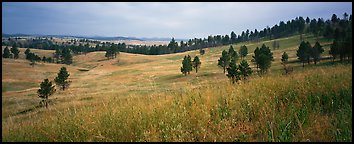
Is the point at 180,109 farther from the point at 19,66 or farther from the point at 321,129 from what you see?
the point at 19,66

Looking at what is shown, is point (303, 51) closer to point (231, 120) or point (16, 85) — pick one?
point (231, 120)

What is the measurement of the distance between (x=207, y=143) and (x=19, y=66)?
98.2 m

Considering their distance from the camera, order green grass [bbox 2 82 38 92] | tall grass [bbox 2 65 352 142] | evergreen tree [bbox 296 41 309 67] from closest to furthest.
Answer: tall grass [bbox 2 65 352 142]
evergreen tree [bbox 296 41 309 67]
green grass [bbox 2 82 38 92]

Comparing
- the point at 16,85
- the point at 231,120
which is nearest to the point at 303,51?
the point at 231,120

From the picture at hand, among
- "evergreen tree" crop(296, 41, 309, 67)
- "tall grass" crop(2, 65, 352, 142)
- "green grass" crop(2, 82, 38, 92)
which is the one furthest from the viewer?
"green grass" crop(2, 82, 38, 92)

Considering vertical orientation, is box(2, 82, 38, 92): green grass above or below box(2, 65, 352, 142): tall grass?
below

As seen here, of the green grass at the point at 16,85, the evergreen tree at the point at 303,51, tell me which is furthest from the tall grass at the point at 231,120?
the green grass at the point at 16,85

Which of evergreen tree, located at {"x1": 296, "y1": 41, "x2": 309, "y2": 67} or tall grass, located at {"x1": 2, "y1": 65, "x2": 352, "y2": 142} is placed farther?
evergreen tree, located at {"x1": 296, "y1": 41, "x2": 309, "y2": 67}

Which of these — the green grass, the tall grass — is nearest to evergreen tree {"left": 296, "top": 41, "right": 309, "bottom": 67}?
the tall grass

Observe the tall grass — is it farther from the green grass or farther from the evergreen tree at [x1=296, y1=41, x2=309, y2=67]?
the green grass

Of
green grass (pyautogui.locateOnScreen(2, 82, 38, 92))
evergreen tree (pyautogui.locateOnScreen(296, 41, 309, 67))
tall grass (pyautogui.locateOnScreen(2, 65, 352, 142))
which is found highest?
evergreen tree (pyautogui.locateOnScreen(296, 41, 309, 67))

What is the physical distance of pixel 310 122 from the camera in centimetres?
371

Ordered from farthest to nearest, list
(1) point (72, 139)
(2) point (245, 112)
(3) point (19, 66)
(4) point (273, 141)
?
1. (3) point (19, 66)
2. (2) point (245, 112)
3. (1) point (72, 139)
4. (4) point (273, 141)

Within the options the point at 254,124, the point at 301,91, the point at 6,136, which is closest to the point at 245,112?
the point at 254,124
